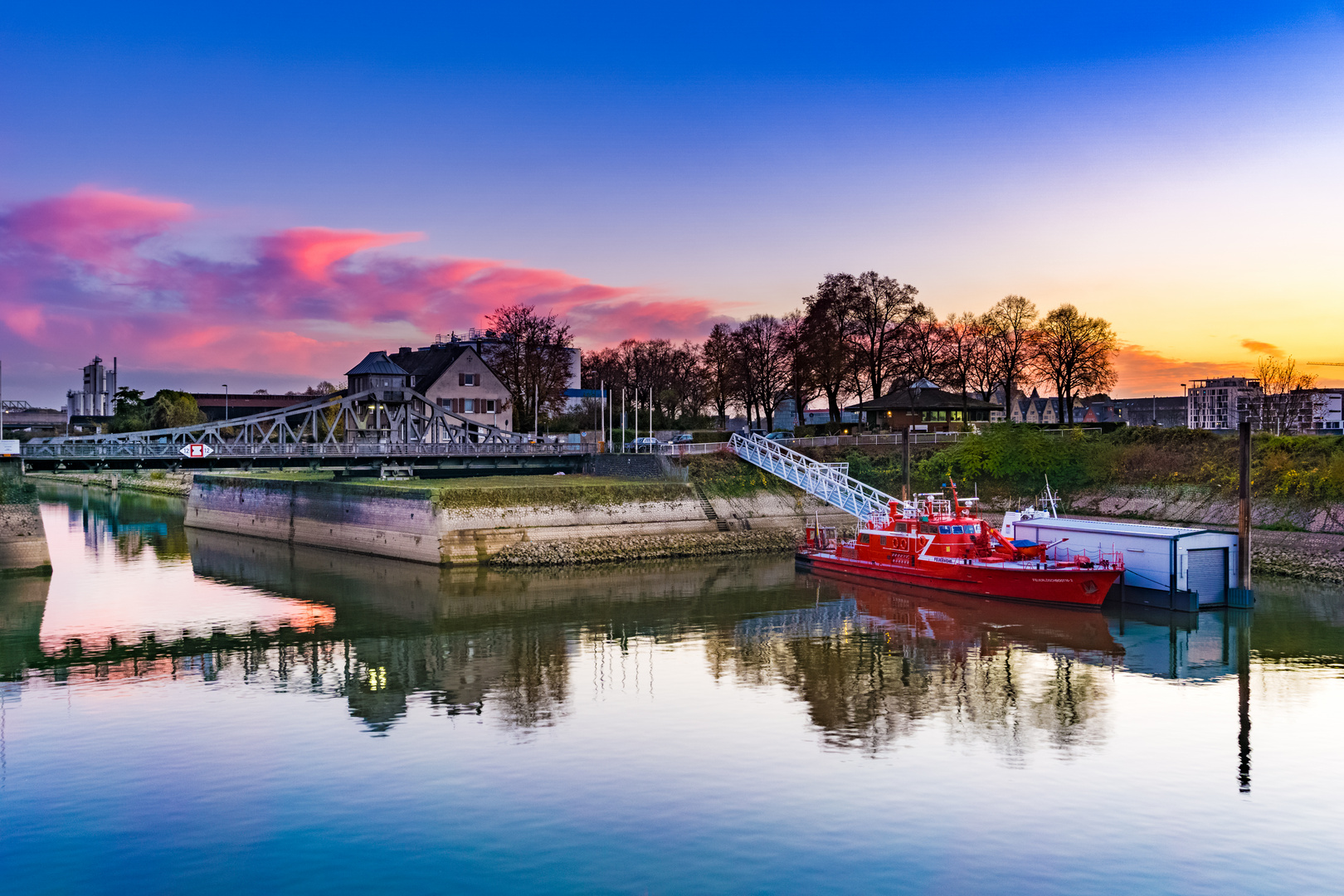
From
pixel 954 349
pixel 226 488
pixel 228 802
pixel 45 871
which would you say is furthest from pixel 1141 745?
pixel 954 349

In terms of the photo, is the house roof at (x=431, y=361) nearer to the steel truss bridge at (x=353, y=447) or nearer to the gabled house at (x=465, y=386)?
the gabled house at (x=465, y=386)

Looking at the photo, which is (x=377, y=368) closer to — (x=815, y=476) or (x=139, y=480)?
(x=815, y=476)

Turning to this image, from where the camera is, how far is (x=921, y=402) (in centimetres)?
9388

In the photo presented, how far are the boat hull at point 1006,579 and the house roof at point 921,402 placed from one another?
136 ft

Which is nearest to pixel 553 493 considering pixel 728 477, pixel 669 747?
pixel 728 477

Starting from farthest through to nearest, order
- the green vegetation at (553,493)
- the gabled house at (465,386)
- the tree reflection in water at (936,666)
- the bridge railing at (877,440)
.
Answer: the gabled house at (465,386)
the bridge railing at (877,440)
the green vegetation at (553,493)
the tree reflection in water at (936,666)

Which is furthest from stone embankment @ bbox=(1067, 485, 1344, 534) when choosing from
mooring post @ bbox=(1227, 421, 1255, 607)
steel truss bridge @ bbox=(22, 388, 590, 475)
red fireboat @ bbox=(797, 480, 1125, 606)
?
steel truss bridge @ bbox=(22, 388, 590, 475)

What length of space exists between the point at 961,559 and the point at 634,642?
17.4 m

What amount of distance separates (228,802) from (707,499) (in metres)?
45.8

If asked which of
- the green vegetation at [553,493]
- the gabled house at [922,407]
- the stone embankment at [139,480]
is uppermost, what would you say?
the gabled house at [922,407]

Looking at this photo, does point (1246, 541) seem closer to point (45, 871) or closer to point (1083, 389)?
point (45, 871)

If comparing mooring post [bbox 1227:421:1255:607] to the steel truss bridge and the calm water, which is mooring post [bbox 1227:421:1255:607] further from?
the steel truss bridge

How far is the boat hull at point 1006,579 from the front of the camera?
43281 mm

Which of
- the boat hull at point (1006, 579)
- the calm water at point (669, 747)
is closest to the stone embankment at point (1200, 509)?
the calm water at point (669, 747)
